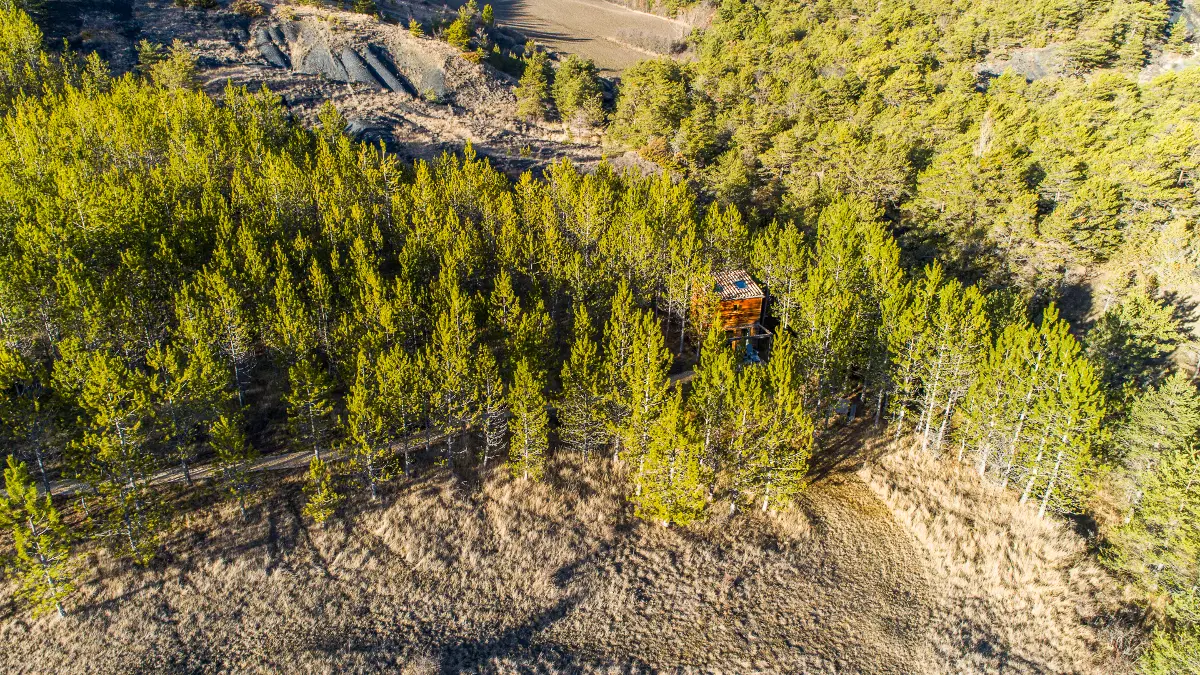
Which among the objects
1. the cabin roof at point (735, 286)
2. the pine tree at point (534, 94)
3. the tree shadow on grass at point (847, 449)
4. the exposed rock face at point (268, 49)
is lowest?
the tree shadow on grass at point (847, 449)

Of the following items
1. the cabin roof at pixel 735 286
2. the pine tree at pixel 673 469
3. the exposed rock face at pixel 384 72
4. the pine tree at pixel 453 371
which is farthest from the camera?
the exposed rock face at pixel 384 72

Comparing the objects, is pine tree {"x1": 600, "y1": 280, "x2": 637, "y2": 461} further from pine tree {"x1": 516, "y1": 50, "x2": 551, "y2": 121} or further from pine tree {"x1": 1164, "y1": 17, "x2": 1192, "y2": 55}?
pine tree {"x1": 1164, "y1": 17, "x2": 1192, "y2": 55}

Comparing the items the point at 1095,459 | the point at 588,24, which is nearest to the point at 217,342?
the point at 1095,459

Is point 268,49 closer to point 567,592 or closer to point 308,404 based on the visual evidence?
point 308,404

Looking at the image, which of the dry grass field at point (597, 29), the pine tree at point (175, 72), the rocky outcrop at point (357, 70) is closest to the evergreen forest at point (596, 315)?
the pine tree at point (175, 72)

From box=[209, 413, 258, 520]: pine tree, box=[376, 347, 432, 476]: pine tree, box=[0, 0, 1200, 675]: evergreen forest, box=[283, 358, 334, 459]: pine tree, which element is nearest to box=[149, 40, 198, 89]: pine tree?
box=[0, 0, 1200, 675]: evergreen forest

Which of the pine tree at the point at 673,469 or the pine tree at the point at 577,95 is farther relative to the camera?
the pine tree at the point at 577,95

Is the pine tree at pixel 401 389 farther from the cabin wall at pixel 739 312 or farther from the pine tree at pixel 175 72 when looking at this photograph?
the pine tree at pixel 175 72

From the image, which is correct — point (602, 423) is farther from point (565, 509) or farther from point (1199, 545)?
point (1199, 545)
